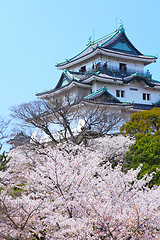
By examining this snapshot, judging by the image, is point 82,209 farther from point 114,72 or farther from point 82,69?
point 82,69

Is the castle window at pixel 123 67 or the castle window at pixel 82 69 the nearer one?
the castle window at pixel 123 67

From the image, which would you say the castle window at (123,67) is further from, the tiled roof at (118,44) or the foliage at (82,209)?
the foliage at (82,209)

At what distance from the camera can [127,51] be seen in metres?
36.2

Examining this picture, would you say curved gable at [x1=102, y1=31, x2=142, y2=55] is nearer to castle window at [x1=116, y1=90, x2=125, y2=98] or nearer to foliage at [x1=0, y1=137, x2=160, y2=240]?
castle window at [x1=116, y1=90, x2=125, y2=98]

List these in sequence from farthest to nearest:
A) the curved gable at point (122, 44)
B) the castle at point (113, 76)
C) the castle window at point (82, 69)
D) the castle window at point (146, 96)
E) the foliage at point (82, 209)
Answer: the castle window at point (82, 69)
the curved gable at point (122, 44)
the castle window at point (146, 96)
the castle at point (113, 76)
the foliage at point (82, 209)

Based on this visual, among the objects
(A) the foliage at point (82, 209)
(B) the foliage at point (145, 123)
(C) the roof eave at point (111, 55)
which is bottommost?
(A) the foliage at point (82, 209)

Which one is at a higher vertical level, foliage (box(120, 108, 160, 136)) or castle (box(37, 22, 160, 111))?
castle (box(37, 22, 160, 111))

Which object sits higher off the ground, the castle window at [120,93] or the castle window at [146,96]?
the castle window at [120,93]

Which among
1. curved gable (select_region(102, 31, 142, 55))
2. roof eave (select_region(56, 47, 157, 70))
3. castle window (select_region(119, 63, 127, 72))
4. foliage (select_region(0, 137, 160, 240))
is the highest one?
curved gable (select_region(102, 31, 142, 55))

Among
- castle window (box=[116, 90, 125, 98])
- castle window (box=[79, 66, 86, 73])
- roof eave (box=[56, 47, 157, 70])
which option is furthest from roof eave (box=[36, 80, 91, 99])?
castle window (box=[79, 66, 86, 73])

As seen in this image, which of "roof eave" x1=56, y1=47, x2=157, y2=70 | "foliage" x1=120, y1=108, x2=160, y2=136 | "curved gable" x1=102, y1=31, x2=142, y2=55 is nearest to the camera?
"foliage" x1=120, y1=108, x2=160, y2=136

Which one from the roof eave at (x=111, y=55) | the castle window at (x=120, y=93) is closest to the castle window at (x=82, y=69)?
the roof eave at (x=111, y=55)

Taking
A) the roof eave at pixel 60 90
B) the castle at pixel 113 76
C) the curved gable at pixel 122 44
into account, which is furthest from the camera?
the curved gable at pixel 122 44

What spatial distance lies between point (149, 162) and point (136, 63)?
75.7 feet
